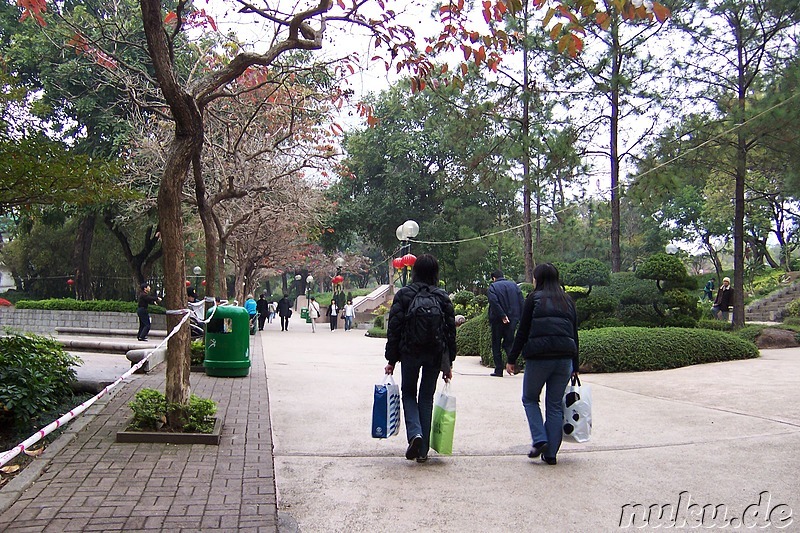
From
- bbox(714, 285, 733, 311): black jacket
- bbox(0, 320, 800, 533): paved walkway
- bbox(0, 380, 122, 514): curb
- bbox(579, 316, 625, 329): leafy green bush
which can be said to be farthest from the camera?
bbox(714, 285, 733, 311): black jacket

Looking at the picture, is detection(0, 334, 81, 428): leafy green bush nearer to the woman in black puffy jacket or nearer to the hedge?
the woman in black puffy jacket

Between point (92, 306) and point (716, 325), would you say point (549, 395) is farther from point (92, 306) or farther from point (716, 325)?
point (92, 306)

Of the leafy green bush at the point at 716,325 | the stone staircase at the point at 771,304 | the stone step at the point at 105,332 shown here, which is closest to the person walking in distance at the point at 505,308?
the leafy green bush at the point at 716,325

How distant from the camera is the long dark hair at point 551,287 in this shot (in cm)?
512

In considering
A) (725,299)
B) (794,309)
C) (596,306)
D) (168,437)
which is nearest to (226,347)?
(168,437)

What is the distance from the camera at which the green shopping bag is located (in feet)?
16.2

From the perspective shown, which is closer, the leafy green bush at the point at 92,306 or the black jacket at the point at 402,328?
the black jacket at the point at 402,328

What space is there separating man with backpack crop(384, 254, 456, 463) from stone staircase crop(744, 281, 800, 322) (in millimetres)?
25623

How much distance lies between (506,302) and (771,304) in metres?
23.3

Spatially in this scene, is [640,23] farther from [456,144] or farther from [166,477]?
[166,477]

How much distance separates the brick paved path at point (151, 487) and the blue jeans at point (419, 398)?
3.71 ft

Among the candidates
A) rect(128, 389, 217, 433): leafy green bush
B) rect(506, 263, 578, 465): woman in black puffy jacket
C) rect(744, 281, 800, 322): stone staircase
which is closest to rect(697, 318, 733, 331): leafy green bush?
rect(744, 281, 800, 322): stone staircase

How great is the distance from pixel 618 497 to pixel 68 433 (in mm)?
4367

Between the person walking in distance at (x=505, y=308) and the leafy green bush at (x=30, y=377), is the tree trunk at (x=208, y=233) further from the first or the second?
the person walking in distance at (x=505, y=308)
